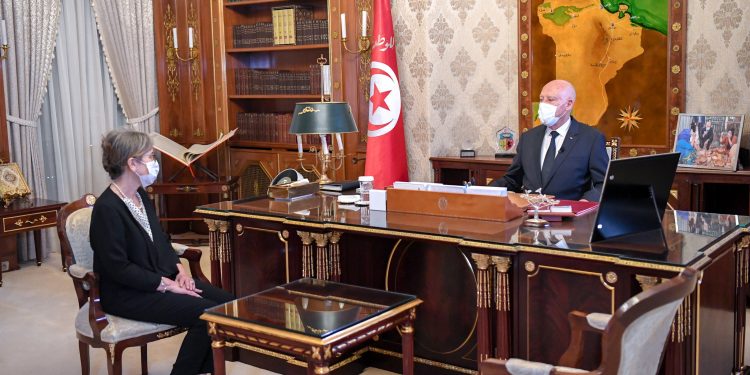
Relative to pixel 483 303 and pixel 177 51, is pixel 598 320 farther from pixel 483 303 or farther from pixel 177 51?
pixel 177 51

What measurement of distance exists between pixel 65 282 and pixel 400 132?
105 inches

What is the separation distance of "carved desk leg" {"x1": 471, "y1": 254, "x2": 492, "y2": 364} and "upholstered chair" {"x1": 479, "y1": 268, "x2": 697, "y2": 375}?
2.61 feet

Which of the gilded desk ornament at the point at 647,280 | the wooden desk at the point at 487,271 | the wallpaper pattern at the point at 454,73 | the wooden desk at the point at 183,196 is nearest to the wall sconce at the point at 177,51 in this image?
the wooden desk at the point at 183,196

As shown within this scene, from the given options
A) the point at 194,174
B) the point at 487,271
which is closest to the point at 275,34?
the point at 194,174

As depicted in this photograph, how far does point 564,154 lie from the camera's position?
410 centimetres

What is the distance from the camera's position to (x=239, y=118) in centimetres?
735

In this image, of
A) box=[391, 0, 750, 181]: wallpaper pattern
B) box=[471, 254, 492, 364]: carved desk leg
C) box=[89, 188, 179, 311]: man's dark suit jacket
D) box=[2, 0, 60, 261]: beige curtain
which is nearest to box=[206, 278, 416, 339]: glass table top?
box=[471, 254, 492, 364]: carved desk leg

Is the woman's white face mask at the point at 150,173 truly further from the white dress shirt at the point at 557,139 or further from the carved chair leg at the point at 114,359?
the white dress shirt at the point at 557,139

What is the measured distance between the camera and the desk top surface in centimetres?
294

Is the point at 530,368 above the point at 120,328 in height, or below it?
above

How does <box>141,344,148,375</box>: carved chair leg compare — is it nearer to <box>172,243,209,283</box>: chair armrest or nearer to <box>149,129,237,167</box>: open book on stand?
<box>172,243,209,283</box>: chair armrest

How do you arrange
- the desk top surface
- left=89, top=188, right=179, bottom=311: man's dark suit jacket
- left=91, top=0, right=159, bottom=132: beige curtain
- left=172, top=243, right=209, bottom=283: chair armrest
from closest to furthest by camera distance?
the desk top surface, left=89, top=188, right=179, bottom=311: man's dark suit jacket, left=172, top=243, right=209, bottom=283: chair armrest, left=91, top=0, right=159, bottom=132: beige curtain

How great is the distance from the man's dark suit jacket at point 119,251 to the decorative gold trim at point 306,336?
564 millimetres

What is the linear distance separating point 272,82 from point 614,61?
2.99 meters
